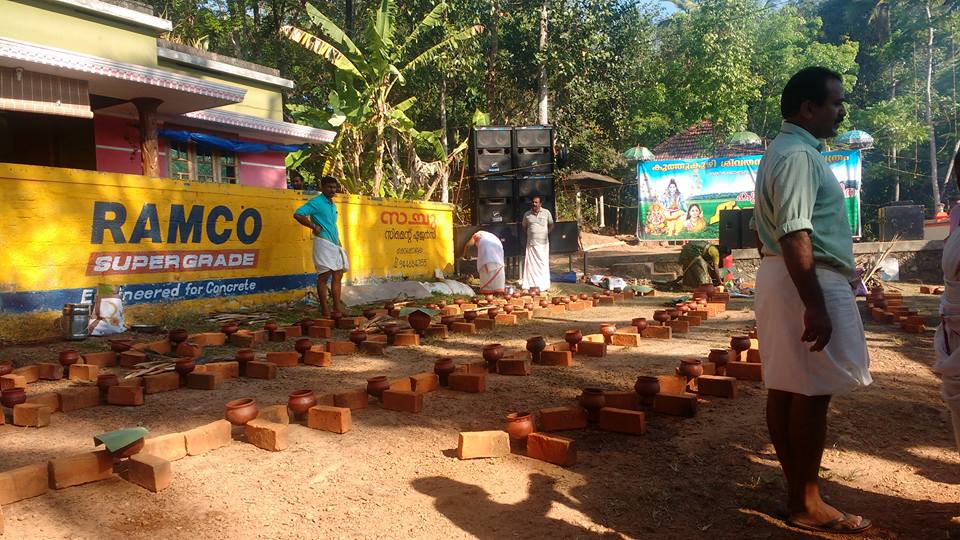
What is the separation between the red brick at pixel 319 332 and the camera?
6.27m

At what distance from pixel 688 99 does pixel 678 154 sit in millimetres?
5485

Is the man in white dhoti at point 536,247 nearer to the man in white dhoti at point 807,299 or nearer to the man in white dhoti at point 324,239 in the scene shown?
the man in white dhoti at point 324,239

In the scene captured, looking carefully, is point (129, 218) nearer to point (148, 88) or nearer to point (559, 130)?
point (148, 88)

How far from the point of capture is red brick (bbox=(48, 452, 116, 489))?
2.36 m

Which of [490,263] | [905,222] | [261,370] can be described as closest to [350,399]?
[261,370]

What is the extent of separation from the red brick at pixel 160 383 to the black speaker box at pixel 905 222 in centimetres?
1449

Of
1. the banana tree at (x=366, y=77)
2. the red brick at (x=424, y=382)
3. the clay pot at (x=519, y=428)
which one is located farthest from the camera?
the banana tree at (x=366, y=77)

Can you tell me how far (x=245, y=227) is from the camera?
8.14 m

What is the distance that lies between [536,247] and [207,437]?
29.1 feet

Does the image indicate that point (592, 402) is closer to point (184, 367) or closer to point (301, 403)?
point (301, 403)

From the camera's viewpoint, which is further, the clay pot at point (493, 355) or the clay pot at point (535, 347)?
the clay pot at point (535, 347)

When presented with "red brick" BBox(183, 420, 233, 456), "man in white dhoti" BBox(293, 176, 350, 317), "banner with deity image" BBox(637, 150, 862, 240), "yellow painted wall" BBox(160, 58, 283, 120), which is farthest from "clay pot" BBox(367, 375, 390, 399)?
"banner with deity image" BBox(637, 150, 862, 240)

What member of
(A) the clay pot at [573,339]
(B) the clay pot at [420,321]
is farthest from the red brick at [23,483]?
(B) the clay pot at [420,321]

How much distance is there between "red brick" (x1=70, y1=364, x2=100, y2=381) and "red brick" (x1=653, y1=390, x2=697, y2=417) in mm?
3735
